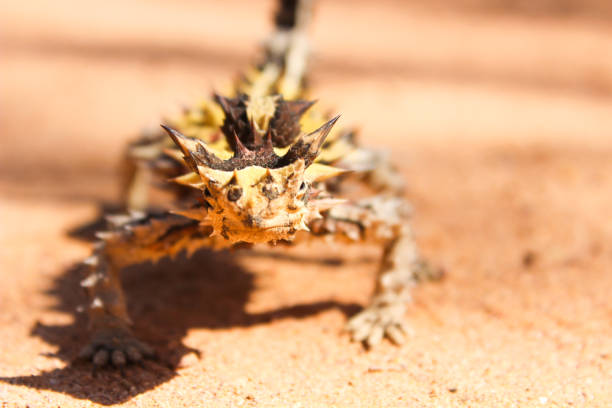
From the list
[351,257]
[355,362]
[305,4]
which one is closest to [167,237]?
[355,362]

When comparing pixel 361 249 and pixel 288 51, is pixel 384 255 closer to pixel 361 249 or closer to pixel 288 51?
pixel 361 249

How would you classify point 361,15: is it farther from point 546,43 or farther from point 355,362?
point 355,362

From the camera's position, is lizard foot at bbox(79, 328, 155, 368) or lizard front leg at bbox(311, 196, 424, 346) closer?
A: lizard foot at bbox(79, 328, 155, 368)

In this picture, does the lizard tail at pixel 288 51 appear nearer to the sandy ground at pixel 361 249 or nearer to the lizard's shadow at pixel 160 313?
the sandy ground at pixel 361 249

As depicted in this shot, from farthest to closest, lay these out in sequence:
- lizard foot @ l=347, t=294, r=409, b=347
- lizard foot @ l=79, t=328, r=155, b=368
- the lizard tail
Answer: the lizard tail
lizard foot @ l=347, t=294, r=409, b=347
lizard foot @ l=79, t=328, r=155, b=368

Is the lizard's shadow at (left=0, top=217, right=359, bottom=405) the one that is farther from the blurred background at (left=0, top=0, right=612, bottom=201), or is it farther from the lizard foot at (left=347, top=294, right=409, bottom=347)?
the blurred background at (left=0, top=0, right=612, bottom=201)

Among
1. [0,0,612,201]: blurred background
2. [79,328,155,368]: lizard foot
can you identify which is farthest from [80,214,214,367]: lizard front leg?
[0,0,612,201]: blurred background

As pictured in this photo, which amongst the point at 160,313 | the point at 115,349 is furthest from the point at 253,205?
the point at 160,313
